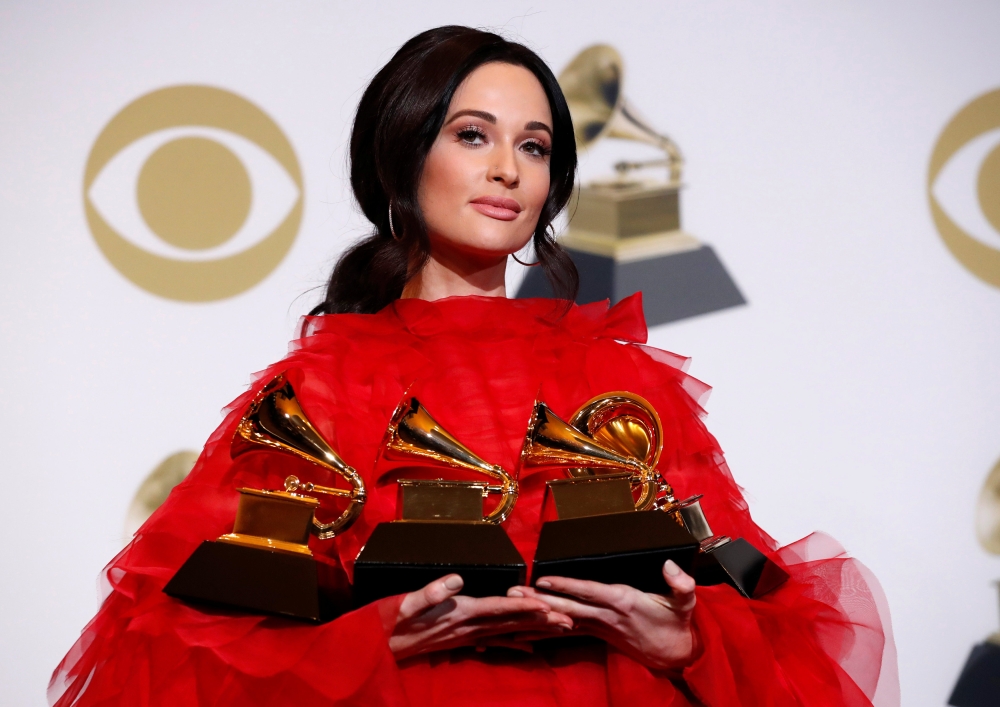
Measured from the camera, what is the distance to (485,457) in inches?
58.4

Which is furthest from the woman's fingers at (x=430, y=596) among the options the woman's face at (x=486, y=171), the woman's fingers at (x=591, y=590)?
the woman's face at (x=486, y=171)

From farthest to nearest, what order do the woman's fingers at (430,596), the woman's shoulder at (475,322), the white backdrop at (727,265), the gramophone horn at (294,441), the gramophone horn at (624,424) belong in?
the white backdrop at (727,265)
the woman's shoulder at (475,322)
the gramophone horn at (624,424)
the gramophone horn at (294,441)
the woman's fingers at (430,596)

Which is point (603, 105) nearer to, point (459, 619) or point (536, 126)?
point (536, 126)

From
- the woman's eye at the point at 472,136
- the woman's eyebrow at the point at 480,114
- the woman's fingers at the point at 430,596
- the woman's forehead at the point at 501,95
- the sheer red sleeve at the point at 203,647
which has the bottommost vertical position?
the sheer red sleeve at the point at 203,647

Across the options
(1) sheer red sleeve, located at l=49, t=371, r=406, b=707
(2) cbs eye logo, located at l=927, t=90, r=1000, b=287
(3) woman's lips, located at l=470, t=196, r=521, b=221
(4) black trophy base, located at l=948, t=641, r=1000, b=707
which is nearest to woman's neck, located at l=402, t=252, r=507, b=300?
(3) woman's lips, located at l=470, t=196, r=521, b=221

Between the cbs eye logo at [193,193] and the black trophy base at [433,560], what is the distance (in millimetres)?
1287

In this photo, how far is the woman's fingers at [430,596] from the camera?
3.66 feet

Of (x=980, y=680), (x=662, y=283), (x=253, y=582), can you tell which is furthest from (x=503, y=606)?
(x=980, y=680)

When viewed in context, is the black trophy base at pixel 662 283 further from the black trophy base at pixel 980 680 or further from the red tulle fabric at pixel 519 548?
the black trophy base at pixel 980 680

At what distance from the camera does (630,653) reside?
1293 millimetres

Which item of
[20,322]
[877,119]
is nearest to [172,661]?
[20,322]

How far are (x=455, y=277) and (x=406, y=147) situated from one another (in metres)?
0.25

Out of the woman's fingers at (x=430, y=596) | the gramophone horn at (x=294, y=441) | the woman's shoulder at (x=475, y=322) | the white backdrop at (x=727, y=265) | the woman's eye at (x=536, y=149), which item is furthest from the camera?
the white backdrop at (x=727, y=265)

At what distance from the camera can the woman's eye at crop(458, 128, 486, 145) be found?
171 centimetres
